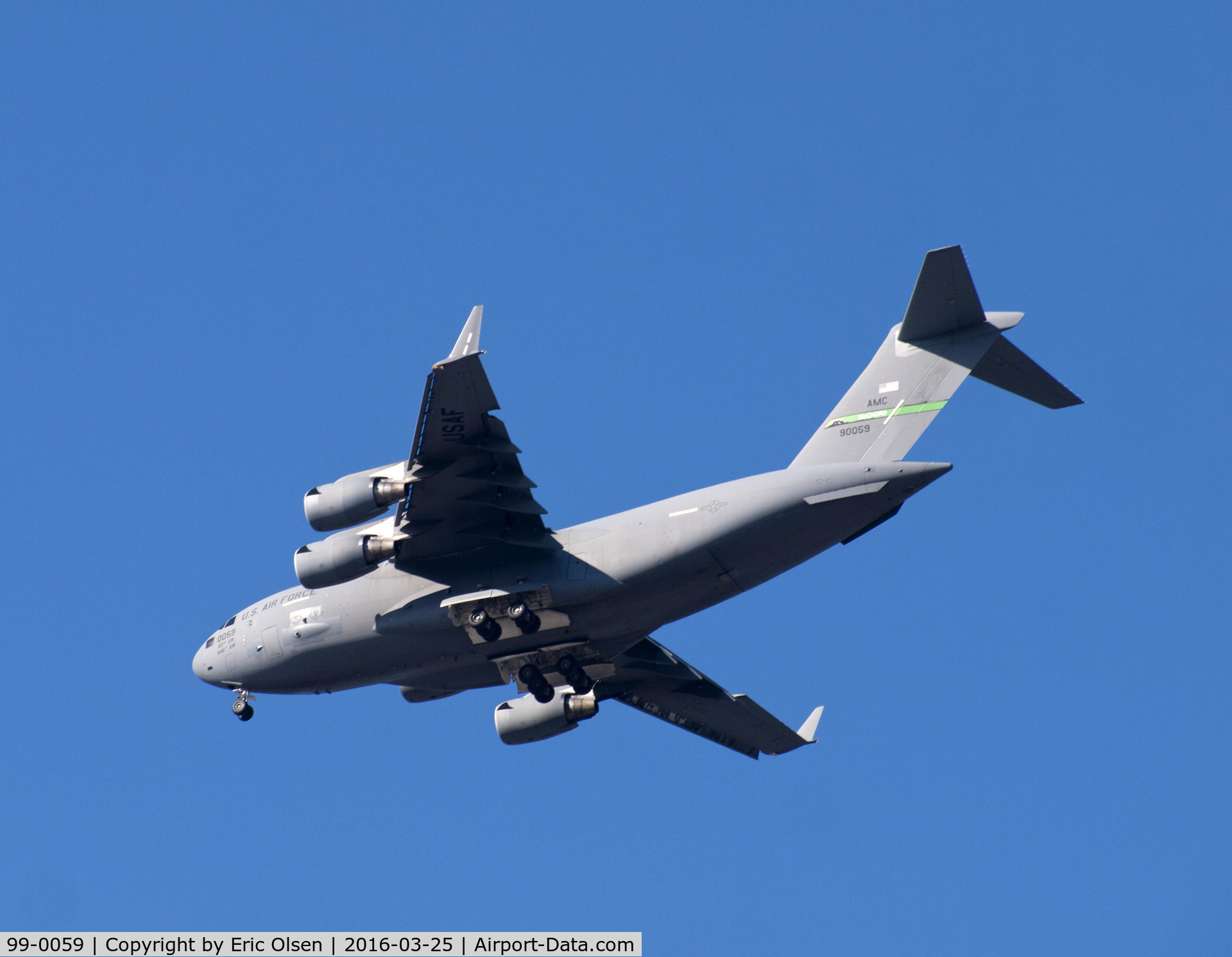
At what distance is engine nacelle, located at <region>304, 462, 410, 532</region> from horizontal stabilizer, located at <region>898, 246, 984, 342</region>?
5481 millimetres

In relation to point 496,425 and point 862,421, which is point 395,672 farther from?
point 862,421

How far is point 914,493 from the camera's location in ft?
55.7

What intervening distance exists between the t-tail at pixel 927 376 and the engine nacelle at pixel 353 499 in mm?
4230

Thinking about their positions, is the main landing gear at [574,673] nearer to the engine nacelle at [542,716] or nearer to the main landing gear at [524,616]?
the main landing gear at [524,616]

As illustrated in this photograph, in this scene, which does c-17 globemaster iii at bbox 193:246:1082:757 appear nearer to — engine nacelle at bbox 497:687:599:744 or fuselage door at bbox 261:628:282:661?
fuselage door at bbox 261:628:282:661

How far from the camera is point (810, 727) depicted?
22469 millimetres

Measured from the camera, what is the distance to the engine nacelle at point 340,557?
694 inches

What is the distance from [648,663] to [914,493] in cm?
548

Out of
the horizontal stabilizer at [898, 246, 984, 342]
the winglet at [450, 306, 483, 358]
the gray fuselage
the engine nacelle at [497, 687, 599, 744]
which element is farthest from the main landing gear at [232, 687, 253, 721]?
the horizontal stabilizer at [898, 246, 984, 342]

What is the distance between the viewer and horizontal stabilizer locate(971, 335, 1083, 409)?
57.0ft

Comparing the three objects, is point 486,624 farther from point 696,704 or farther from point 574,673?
point 696,704

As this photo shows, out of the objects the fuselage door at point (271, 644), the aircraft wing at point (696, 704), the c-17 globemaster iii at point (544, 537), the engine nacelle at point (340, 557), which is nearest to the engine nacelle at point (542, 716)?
the aircraft wing at point (696, 704)

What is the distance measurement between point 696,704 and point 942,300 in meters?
7.16

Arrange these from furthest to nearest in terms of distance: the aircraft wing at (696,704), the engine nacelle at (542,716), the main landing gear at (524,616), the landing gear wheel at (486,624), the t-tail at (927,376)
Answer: the aircraft wing at (696,704) → the engine nacelle at (542,716) → the landing gear wheel at (486,624) → the main landing gear at (524,616) → the t-tail at (927,376)
